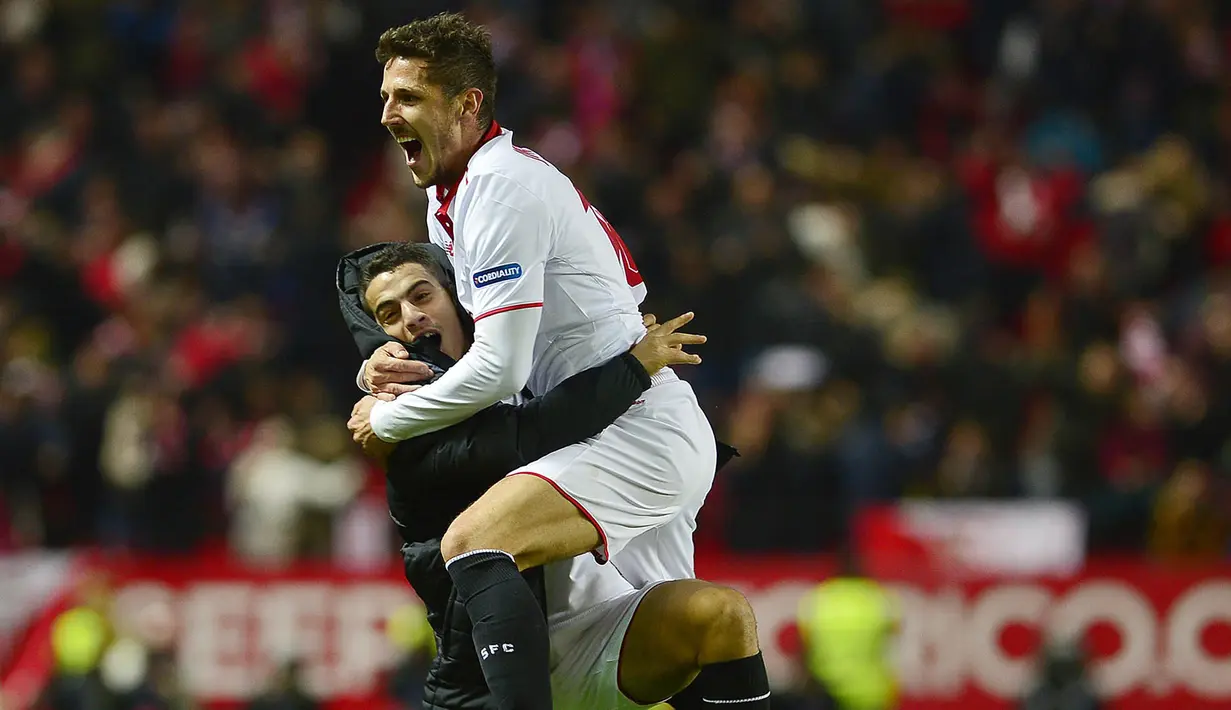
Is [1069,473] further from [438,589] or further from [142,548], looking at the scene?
[438,589]

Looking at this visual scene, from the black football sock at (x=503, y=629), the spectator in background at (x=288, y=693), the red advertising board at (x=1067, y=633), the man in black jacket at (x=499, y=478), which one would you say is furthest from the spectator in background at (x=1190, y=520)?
the black football sock at (x=503, y=629)

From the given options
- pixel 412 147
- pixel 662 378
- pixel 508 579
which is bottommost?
pixel 508 579

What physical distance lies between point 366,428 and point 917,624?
6.38m

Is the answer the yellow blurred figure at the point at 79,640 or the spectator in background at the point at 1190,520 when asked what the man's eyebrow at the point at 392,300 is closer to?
the yellow blurred figure at the point at 79,640

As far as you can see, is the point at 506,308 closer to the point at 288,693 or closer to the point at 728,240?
the point at 288,693

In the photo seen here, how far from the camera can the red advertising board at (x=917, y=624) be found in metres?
10.7

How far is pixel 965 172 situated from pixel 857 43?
149cm

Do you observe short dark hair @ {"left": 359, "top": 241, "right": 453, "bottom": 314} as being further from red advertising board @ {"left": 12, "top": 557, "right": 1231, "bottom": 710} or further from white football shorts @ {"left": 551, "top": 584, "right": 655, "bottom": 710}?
red advertising board @ {"left": 12, "top": 557, "right": 1231, "bottom": 710}

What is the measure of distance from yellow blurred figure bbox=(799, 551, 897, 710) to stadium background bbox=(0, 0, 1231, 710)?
0.26 meters

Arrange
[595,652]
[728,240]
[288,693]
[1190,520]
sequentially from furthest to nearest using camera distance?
[728,240], [1190,520], [288,693], [595,652]

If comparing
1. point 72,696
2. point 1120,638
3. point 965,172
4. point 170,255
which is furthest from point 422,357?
point 965,172

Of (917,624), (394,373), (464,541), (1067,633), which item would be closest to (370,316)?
(394,373)

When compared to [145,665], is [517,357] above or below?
above

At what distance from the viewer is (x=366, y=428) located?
5.06 m
